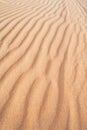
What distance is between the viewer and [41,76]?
2102 mm

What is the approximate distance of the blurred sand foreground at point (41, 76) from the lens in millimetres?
1635

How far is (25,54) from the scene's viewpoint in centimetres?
242

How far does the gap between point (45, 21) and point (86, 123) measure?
248cm

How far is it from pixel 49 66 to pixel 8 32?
104 centimetres

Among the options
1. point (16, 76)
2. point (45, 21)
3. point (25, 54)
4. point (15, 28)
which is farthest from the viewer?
point (45, 21)

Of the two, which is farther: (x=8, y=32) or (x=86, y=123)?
(x=8, y=32)

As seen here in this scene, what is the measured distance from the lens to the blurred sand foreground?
1.63 m

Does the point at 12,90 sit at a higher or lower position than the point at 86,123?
higher

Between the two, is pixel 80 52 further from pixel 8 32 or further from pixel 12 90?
pixel 12 90

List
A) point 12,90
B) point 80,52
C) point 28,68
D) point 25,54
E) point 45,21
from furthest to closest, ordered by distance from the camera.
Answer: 1. point 45,21
2. point 80,52
3. point 25,54
4. point 28,68
5. point 12,90

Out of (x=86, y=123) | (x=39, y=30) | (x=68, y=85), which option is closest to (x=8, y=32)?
(x=39, y=30)

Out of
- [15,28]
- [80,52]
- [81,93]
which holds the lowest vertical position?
[81,93]

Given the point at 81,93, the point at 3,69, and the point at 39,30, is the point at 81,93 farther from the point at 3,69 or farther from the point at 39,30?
the point at 39,30

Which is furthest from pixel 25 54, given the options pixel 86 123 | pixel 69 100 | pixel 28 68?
pixel 86 123
